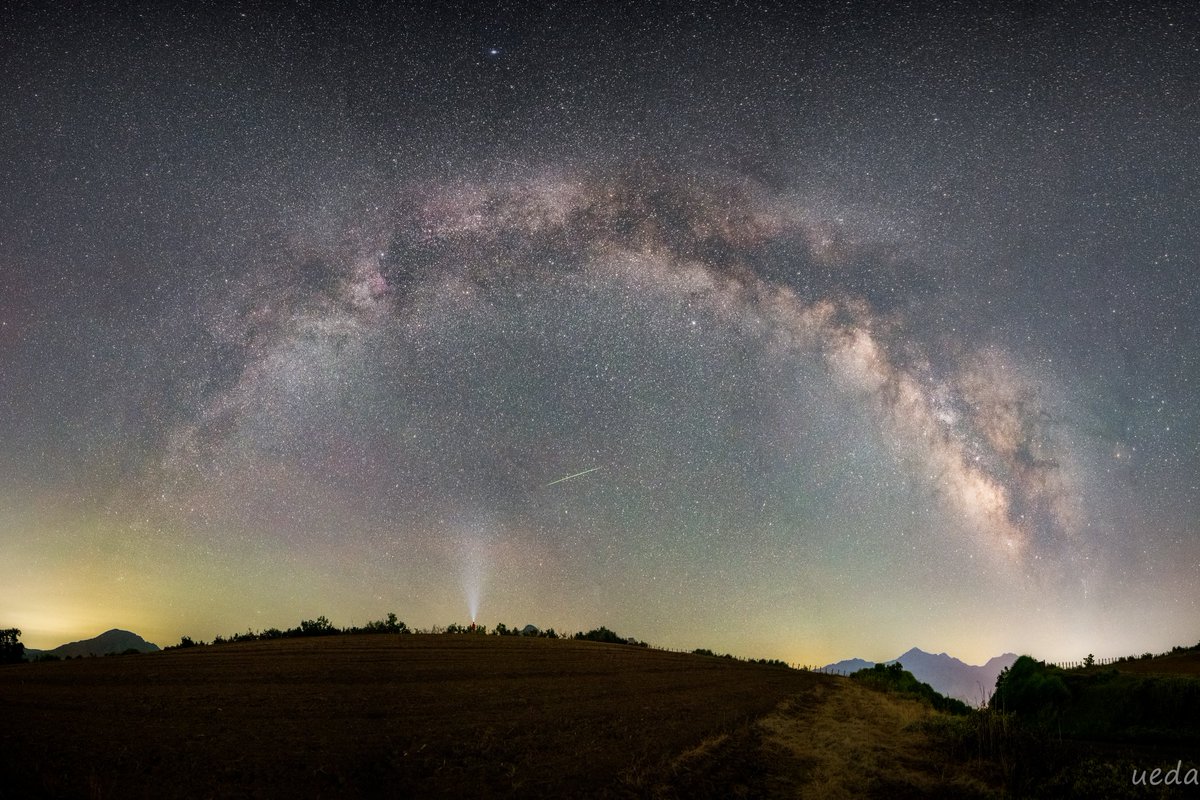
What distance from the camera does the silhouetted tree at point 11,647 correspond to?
46.0 metres

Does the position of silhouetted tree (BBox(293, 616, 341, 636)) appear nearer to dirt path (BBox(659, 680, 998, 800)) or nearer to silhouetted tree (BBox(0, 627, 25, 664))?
silhouetted tree (BBox(0, 627, 25, 664))

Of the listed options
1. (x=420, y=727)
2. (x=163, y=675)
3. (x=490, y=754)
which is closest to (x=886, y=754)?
(x=490, y=754)

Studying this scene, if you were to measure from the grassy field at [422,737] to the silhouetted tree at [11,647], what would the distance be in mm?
32118

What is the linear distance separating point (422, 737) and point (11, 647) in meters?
61.0

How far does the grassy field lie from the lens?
36.0 feet

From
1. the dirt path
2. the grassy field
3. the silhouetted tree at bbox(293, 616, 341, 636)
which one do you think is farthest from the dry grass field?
the silhouetted tree at bbox(293, 616, 341, 636)

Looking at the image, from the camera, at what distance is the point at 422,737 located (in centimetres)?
1435

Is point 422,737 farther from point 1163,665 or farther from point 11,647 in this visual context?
point 11,647

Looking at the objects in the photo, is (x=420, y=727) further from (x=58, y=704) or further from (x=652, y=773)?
(x=58, y=704)

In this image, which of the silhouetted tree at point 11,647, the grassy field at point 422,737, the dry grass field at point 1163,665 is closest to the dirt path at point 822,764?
the grassy field at point 422,737

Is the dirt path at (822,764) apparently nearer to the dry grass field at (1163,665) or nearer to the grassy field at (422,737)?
the grassy field at (422,737)

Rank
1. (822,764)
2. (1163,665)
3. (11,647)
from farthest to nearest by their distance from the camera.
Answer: (11,647)
(1163,665)
(822,764)

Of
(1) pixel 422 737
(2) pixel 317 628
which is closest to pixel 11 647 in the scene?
(2) pixel 317 628

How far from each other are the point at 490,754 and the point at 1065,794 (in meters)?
12.2
